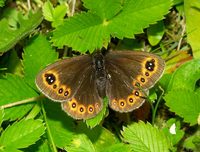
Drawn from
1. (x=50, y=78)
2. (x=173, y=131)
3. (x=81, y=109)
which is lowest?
(x=173, y=131)

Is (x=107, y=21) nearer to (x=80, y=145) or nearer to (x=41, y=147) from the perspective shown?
(x=80, y=145)

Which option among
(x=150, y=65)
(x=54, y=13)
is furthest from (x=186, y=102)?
(x=54, y=13)

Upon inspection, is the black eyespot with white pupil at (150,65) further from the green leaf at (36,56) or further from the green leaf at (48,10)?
the green leaf at (48,10)

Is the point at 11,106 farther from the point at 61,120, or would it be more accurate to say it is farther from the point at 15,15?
the point at 15,15

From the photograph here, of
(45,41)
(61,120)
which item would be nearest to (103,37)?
(45,41)

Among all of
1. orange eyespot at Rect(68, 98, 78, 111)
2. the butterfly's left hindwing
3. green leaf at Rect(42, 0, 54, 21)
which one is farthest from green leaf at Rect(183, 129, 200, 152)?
green leaf at Rect(42, 0, 54, 21)

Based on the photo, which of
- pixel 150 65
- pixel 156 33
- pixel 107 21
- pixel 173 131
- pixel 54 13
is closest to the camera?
pixel 150 65
